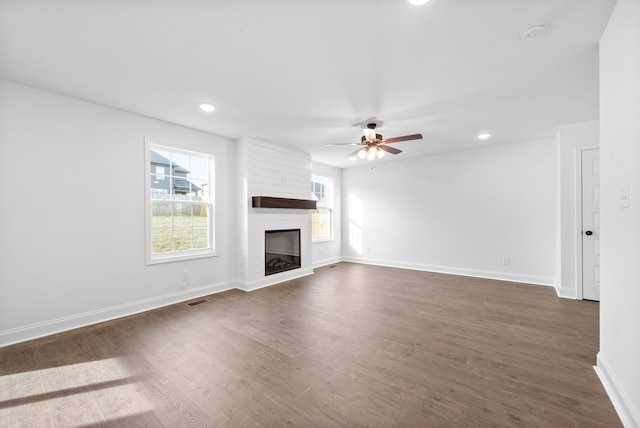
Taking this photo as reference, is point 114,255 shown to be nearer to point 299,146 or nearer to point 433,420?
point 299,146

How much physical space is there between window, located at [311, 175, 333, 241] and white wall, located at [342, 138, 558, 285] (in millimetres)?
635

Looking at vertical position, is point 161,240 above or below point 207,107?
below

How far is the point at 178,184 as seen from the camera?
13.0ft

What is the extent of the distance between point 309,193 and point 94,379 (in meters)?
4.33

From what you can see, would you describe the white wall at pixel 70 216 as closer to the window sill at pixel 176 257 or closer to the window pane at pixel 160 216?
the window sill at pixel 176 257

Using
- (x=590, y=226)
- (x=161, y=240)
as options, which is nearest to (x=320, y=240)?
(x=161, y=240)

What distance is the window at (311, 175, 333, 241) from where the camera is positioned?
6.50 metres

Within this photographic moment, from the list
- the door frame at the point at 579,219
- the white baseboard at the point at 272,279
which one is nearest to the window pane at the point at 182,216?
the white baseboard at the point at 272,279

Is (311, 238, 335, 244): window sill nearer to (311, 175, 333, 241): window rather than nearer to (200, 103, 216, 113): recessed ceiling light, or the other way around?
(311, 175, 333, 241): window

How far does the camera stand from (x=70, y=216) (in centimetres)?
289

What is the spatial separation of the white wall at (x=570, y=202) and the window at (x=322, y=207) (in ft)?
14.8

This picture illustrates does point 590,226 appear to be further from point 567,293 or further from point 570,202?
point 567,293

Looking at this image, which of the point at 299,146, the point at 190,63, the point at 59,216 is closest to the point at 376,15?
the point at 190,63

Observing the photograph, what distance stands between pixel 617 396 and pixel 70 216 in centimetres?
503
